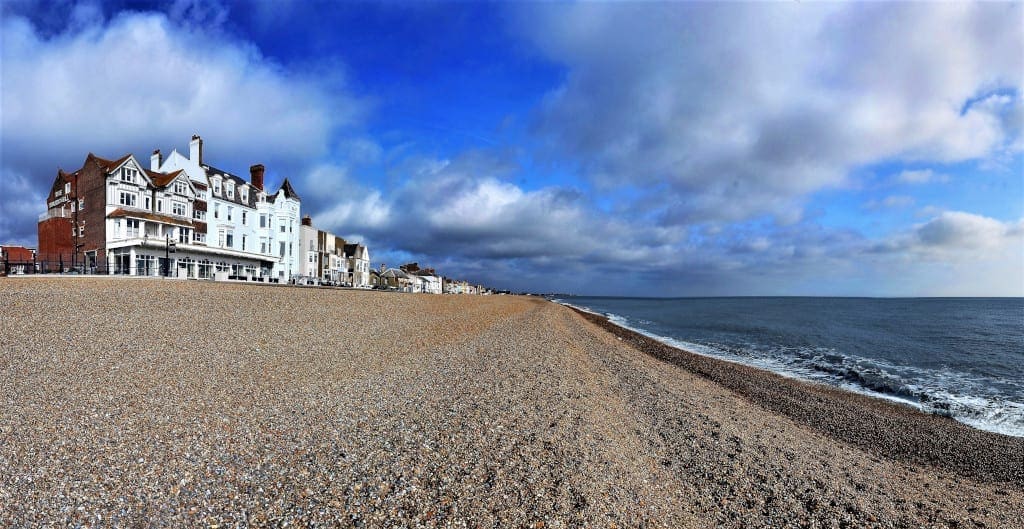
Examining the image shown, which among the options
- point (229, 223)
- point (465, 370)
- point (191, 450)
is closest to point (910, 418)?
point (465, 370)

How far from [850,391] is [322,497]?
1835 cm

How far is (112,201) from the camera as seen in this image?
116 feet

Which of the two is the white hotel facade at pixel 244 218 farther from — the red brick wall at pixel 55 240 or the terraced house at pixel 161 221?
the red brick wall at pixel 55 240

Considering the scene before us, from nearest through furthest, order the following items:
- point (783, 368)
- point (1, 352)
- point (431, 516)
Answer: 1. point (431, 516)
2. point (1, 352)
3. point (783, 368)

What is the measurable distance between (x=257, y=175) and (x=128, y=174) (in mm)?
15855

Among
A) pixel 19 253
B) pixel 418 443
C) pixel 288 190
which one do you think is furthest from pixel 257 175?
pixel 418 443

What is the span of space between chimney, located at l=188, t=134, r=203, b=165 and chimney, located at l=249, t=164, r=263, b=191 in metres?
7.55

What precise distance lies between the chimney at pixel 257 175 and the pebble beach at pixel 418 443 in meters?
38.5

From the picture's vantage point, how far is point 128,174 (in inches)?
1435

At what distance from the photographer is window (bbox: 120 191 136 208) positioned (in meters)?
35.9

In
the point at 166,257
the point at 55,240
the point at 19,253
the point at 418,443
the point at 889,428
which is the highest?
the point at 55,240

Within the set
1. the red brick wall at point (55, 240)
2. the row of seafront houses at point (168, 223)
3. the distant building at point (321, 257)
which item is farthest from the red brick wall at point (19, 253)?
the distant building at point (321, 257)

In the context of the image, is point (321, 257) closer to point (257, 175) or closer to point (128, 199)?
point (257, 175)

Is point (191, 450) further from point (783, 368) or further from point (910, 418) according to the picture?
point (783, 368)
